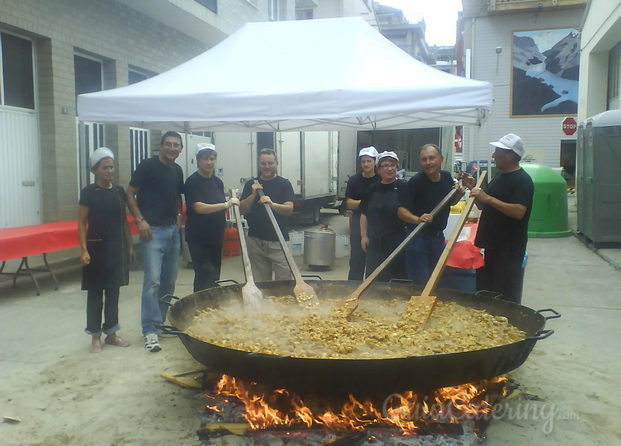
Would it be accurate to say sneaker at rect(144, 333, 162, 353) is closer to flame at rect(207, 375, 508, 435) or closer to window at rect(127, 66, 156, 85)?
flame at rect(207, 375, 508, 435)

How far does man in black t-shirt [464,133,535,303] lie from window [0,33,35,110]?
6.62 meters

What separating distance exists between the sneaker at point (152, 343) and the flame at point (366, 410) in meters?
1.29

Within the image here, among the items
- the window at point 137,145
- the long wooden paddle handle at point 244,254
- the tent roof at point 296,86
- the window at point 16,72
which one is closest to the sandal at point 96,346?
the long wooden paddle handle at point 244,254

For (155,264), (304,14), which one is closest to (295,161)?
(155,264)

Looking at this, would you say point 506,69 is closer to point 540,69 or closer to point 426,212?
point 540,69

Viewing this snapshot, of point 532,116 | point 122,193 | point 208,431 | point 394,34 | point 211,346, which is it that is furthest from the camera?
point 394,34

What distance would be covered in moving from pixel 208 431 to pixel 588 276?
252 inches

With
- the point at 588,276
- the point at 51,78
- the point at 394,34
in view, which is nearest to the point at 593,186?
the point at 588,276

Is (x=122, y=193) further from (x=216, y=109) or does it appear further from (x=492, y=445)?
(x=492, y=445)

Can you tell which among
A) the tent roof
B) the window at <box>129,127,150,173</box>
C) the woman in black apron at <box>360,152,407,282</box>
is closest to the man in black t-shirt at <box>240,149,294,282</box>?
the tent roof

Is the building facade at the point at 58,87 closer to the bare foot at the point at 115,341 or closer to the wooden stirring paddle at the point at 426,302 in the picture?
the bare foot at the point at 115,341

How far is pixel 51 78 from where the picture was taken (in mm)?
8188

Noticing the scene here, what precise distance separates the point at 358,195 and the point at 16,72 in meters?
5.45

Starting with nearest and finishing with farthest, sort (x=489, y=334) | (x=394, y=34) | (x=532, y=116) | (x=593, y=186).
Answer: (x=489, y=334)
(x=593, y=186)
(x=532, y=116)
(x=394, y=34)
